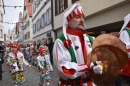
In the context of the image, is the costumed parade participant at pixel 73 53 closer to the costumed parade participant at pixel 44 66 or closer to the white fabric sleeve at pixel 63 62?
the white fabric sleeve at pixel 63 62

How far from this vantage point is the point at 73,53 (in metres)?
3.02

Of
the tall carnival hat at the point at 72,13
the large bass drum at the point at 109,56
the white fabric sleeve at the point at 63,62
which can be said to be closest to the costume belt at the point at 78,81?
the white fabric sleeve at the point at 63,62

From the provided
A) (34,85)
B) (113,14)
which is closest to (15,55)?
(34,85)

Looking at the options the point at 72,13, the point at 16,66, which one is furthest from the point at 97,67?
the point at 16,66

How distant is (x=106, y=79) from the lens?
8.17 ft

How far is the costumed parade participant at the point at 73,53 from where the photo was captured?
2809 millimetres

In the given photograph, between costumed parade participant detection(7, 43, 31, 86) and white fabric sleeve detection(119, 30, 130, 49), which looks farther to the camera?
costumed parade participant detection(7, 43, 31, 86)

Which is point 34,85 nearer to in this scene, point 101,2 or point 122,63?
point 101,2

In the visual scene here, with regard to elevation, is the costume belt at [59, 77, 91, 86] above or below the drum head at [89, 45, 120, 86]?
below

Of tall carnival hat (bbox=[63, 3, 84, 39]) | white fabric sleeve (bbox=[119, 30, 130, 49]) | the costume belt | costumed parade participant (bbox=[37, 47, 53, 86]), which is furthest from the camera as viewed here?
costumed parade participant (bbox=[37, 47, 53, 86])

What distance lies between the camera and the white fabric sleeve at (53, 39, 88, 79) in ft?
9.16

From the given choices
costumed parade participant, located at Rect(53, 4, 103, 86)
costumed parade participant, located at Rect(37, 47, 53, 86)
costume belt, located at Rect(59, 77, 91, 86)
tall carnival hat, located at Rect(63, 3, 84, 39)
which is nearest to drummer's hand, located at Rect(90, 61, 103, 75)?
costumed parade participant, located at Rect(53, 4, 103, 86)

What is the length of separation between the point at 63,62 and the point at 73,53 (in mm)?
214

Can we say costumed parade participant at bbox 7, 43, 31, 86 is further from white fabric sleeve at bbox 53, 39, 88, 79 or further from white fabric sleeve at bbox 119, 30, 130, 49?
white fabric sleeve at bbox 53, 39, 88, 79
